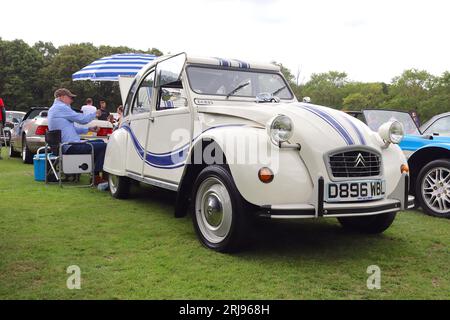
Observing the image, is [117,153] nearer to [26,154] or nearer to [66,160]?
[66,160]

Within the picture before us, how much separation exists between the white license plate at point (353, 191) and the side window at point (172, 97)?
218 centimetres

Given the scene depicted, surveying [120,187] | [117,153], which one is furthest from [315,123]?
[120,187]

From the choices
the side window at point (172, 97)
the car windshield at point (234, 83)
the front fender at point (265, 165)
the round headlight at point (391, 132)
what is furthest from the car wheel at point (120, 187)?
the round headlight at point (391, 132)

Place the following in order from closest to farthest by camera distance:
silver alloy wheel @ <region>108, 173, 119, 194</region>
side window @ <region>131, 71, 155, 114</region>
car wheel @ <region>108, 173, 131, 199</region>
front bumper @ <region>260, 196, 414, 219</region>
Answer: front bumper @ <region>260, 196, 414, 219</region>, side window @ <region>131, 71, 155, 114</region>, car wheel @ <region>108, 173, 131, 199</region>, silver alloy wheel @ <region>108, 173, 119, 194</region>

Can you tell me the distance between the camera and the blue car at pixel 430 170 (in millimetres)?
6051

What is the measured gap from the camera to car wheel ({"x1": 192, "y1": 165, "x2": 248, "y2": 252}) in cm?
390

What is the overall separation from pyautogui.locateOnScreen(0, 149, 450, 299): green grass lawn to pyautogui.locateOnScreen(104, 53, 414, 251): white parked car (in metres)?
0.39

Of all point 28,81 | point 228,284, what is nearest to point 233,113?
point 228,284

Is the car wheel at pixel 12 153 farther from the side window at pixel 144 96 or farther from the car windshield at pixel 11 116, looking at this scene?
the side window at pixel 144 96

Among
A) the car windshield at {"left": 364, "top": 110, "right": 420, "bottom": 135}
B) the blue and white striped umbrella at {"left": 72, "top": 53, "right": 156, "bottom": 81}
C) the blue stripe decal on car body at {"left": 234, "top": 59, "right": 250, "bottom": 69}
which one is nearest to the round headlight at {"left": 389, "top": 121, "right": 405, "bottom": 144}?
the blue stripe decal on car body at {"left": 234, "top": 59, "right": 250, "bottom": 69}

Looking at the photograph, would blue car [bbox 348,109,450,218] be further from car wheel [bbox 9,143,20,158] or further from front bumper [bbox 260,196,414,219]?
car wheel [bbox 9,143,20,158]

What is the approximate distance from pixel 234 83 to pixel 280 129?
5.92 ft

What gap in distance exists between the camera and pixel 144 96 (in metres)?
6.39
